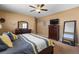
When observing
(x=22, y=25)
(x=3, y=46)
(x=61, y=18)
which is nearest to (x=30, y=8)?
(x=22, y=25)

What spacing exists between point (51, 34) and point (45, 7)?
425 mm

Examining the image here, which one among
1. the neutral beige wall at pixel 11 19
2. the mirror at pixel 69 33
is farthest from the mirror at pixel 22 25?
the mirror at pixel 69 33

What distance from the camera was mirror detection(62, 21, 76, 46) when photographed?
1.13 metres

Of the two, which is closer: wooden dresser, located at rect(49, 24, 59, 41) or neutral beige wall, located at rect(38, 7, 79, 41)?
neutral beige wall, located at rect(38, 7, 79, 41)

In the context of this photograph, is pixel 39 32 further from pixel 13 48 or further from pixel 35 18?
pixel 13 48

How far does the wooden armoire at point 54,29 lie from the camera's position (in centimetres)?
116

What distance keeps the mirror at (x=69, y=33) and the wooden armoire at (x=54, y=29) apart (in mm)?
111

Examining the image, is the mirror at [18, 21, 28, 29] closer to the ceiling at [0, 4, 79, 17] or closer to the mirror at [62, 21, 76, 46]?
the ceiling at [0, 4, 79, 17]

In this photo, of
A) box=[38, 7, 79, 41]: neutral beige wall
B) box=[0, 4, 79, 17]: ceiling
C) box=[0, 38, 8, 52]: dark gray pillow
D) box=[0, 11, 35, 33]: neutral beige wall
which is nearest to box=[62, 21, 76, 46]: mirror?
box=[38, 7, 79, 41]: neutral beige wall

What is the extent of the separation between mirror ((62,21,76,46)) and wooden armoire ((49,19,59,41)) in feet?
0.36

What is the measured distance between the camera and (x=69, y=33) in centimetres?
121

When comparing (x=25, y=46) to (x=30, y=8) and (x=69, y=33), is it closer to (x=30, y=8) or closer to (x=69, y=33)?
(x=30, y=8)
